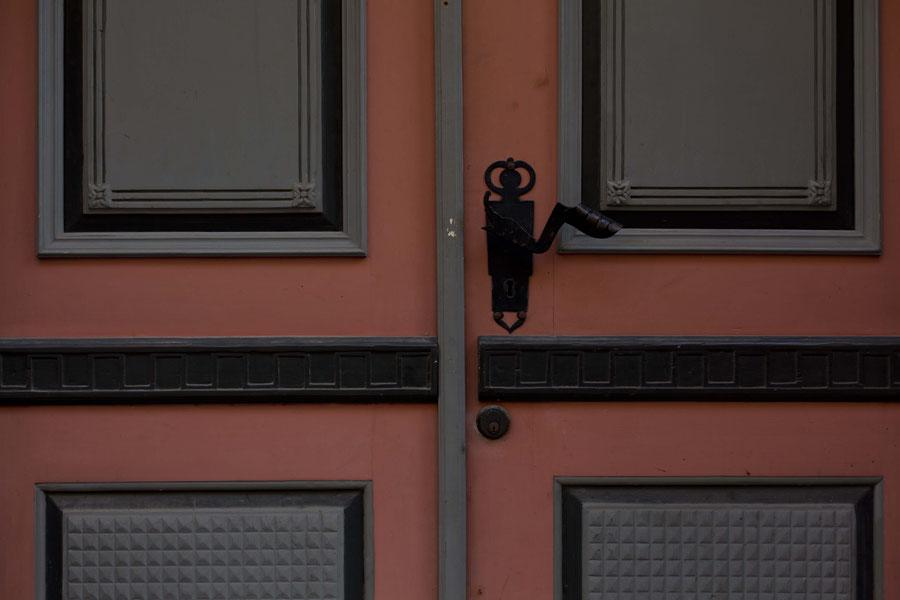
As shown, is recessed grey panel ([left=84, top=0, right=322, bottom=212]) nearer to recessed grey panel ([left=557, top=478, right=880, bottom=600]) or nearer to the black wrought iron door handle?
the black wrought iron door handle

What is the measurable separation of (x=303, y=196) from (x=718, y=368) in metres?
0.88

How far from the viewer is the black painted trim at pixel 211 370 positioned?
5.35ft

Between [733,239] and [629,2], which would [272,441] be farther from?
[629,2]

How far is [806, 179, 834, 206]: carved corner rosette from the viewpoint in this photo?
1657 mm

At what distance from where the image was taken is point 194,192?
1.66m

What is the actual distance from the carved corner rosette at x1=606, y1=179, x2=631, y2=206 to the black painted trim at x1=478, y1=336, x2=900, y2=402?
0.28m

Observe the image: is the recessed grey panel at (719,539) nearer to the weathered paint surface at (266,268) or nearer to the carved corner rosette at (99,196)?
the weathered paint surface at (266,268)

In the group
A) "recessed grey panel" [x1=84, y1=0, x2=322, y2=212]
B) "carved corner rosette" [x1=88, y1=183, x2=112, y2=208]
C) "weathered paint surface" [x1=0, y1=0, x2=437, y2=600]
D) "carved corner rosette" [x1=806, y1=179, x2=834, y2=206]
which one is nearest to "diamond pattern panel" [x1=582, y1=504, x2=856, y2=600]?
"weathered paint surface" [x1=0, y1=0, x2=437, y2=600]

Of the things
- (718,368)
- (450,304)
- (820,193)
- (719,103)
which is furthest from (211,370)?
(820,193)

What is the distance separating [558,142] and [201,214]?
0.72m

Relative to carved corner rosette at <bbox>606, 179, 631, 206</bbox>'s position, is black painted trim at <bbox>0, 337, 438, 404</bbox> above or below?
below

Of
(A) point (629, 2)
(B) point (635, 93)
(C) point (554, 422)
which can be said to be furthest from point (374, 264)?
(A) point (629, 2)

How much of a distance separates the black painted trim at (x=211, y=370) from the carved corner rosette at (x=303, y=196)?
10.6 inches

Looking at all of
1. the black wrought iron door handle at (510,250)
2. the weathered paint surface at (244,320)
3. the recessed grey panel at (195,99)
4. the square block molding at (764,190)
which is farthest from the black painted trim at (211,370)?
the square block molding at (764,190)
